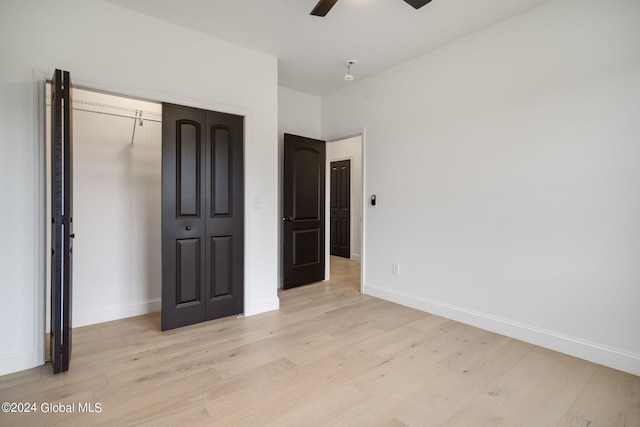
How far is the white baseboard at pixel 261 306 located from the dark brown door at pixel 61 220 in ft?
5.05

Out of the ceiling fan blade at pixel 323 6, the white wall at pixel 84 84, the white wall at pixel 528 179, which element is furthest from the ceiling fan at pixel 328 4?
the white wall at pixel 84 84

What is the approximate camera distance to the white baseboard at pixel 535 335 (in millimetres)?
2227

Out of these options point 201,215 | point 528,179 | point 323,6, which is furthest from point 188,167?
point 528,179

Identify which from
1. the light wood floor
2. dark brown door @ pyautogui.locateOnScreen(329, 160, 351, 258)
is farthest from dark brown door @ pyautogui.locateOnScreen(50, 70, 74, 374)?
dark brown door @ pyautogui.locateOnScreen(329, 160, 351, 258)

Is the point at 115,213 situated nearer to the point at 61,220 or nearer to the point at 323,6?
the point at 61,220

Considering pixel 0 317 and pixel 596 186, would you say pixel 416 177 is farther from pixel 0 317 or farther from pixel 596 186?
pixel 0 317

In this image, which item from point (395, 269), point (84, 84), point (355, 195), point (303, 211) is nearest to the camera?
point (84, 84)

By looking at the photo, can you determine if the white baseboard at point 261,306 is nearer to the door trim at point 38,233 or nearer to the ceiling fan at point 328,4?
the door trim at point 38,233

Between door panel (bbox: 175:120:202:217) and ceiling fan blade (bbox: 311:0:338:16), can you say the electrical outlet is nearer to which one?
door panel (bbox: 175:120:202:217)

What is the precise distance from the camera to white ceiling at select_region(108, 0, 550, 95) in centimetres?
257

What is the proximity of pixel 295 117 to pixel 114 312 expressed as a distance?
132 inches

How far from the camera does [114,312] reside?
3.18 m

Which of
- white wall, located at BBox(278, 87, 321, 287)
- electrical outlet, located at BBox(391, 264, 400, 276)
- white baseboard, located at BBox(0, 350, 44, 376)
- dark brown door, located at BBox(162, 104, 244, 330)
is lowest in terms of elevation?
white baseboard, located at BBox(0, 350, 44, 376)

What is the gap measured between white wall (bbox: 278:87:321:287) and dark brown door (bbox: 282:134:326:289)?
21 cm
